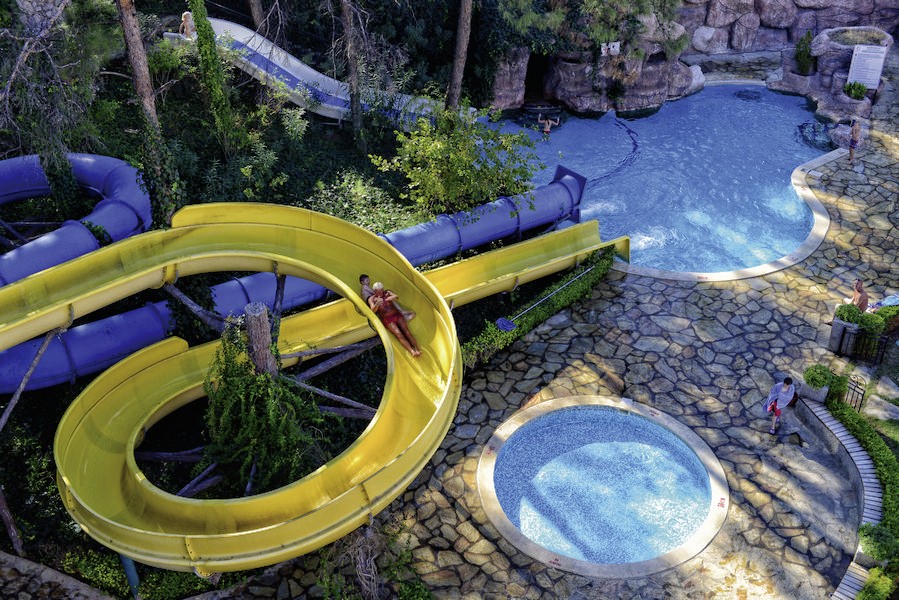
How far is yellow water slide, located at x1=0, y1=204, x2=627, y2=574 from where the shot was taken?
11.2 meters

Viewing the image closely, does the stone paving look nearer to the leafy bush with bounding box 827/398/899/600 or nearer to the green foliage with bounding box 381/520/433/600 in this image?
the green foliage with bounding box 381/520/433/600

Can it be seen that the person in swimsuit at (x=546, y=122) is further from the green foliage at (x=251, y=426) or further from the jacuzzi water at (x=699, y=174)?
the green foliage at (x=251, y=426)

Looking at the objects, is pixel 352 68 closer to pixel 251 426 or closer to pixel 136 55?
pixel 136 55

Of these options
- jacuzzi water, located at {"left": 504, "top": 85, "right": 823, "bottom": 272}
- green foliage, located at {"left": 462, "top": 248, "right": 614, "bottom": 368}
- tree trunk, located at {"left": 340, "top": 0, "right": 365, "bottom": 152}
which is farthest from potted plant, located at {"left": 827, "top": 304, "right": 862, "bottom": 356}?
tree trunk, located at {"left": 340, "top": 0, "right": 365, "bottom": 152}

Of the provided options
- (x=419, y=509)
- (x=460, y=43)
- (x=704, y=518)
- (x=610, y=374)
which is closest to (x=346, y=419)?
(x=419, y=509)

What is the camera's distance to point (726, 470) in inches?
595

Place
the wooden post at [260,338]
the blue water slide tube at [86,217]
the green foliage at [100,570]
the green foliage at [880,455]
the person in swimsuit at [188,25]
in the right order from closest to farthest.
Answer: the wooden post at [260,338] → the green foliage at [100,570] → the green foliage at [880,455] → the blue water slide tube at [86,217] → the person in swimsuit at [188,25]

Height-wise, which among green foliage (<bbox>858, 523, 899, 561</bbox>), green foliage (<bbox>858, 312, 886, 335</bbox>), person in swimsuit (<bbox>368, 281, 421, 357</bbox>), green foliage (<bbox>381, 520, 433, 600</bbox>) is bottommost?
green foliage (<bbox>381, 520, 433, 600</bbox>)

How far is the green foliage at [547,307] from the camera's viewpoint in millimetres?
17531

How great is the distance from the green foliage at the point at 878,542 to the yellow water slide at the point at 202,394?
682 centimetres

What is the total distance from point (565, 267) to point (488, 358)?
375cm

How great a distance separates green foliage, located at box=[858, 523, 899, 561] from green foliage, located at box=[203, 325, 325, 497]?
8685mm

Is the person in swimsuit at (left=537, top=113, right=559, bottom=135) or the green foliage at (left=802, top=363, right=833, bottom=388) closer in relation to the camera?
the green foliage at (left=802, top=363, right=833, bottom=388)

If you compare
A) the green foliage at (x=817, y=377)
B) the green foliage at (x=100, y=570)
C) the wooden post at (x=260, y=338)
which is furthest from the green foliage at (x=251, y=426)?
the green foliage at (x=817, y=377)
